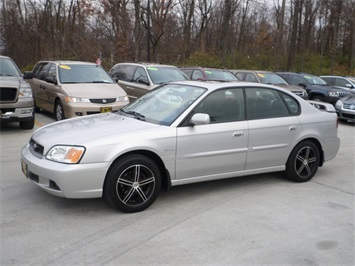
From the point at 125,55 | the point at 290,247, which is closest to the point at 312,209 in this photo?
the point at 290,247

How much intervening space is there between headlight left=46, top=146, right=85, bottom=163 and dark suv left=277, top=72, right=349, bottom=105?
12990 millimetres

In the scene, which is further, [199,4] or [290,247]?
[199,4]

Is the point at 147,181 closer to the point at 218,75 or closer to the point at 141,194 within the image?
the point at 141,194

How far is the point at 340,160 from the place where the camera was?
7.12m

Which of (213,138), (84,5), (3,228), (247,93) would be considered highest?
(84,5)

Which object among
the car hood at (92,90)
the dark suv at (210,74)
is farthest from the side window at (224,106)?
the dark suv at (210,74)

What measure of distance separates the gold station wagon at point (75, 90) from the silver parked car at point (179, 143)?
3696mm

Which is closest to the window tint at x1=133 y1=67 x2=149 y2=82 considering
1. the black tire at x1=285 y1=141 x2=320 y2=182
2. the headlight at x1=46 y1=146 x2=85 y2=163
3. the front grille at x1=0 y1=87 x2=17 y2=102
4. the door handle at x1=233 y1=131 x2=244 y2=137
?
the front grille at x1=0 y1=87 x2=17 y2=102

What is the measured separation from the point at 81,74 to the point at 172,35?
83.6 ft

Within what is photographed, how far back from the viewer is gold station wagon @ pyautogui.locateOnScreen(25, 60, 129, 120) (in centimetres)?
880

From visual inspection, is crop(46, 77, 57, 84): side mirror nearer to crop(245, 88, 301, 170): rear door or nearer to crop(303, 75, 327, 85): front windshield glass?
crop(245, 88, 301, 170): rear door

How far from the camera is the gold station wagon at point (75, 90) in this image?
28.9 ft

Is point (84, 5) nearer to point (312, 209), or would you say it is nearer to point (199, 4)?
point (199, 4)

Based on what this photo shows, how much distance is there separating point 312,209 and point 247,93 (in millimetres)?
1757
